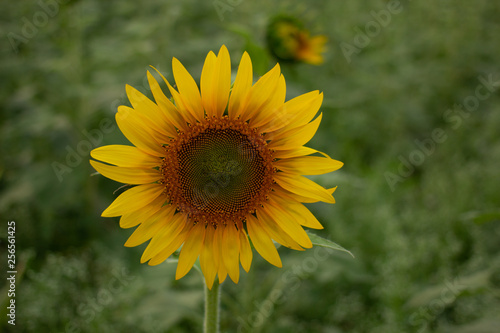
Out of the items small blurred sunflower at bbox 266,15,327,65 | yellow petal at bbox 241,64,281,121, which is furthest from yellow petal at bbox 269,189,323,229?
small blurred sunflower at bbox 266,15,327,65

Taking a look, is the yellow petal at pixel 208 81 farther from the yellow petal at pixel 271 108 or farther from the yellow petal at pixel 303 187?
the yellow petal at pixel 303 187

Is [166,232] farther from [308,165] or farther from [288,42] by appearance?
[288,42]

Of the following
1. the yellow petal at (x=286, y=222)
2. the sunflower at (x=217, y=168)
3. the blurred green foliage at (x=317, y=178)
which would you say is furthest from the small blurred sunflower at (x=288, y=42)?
the yellow petal at (x=286, y=222)

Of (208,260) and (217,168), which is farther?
(217,168)

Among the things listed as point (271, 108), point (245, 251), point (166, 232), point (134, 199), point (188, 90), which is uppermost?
point (188, 90)

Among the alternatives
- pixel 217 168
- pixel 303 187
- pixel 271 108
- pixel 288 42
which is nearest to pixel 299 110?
pixel 271 108

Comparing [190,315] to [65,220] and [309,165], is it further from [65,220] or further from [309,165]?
[65,220]
